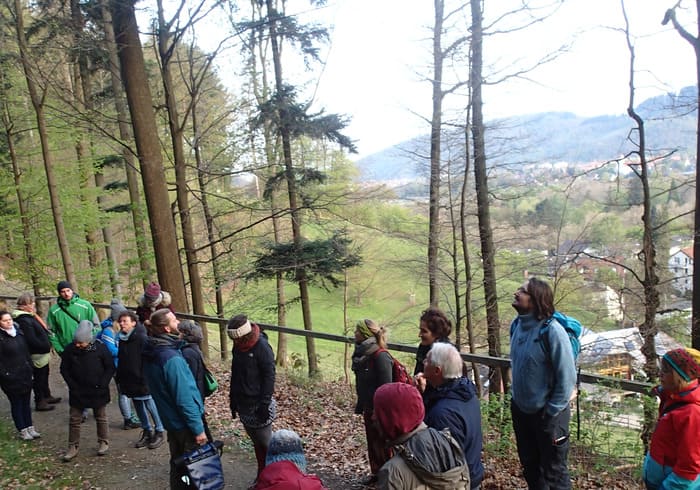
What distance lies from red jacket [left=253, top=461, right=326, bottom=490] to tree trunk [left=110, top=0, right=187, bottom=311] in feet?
23.2

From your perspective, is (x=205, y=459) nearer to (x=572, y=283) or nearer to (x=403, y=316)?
(x=572, y=283)

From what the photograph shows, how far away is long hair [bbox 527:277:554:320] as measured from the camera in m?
3.64

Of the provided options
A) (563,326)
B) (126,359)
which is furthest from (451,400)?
(126,359)

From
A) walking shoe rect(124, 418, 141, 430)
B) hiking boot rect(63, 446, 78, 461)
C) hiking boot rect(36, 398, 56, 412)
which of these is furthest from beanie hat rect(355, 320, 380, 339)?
hiking boot rect(36, 398, 56, 412)

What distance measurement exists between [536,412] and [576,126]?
47.5 metres

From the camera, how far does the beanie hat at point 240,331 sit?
14.4ft

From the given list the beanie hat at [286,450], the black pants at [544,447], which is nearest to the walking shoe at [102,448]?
the beanie hat at [286,450]

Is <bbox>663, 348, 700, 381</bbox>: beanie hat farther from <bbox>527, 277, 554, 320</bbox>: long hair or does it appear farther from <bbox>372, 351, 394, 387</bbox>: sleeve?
<bbox>372, 351, 394, 387</bbox>: sleeve

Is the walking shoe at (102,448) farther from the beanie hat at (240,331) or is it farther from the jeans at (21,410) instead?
the beanie hat at (240,331)

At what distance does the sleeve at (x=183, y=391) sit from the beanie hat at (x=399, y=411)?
2123mm

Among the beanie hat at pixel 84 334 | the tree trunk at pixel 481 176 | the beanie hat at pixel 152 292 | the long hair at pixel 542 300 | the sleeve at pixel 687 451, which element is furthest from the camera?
the tree trunk at pixel 481 176

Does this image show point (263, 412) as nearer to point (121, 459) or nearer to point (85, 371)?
point (85, 371)

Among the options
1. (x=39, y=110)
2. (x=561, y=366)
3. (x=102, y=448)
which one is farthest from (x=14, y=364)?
(x=39, y=110)

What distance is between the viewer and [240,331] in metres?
4.42
